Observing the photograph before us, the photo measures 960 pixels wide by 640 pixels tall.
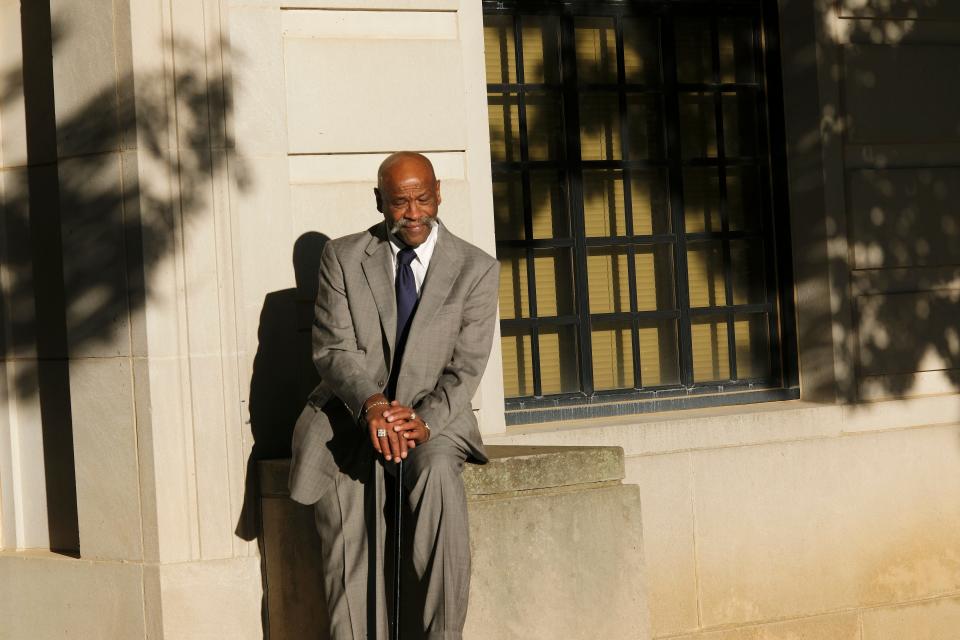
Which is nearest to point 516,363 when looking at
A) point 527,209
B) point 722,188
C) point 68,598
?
point 527,209

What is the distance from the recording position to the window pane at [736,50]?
27.8 ft

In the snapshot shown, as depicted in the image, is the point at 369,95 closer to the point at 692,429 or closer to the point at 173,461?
the point at 173,461

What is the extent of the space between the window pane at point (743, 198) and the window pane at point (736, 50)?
1.73ft

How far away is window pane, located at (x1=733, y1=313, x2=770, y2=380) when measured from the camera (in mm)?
8508

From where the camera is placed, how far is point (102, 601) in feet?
22.7

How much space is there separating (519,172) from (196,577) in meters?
2.74

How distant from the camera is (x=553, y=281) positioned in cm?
807

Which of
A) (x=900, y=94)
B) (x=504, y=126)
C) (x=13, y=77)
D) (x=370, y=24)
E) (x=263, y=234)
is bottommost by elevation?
(x=263, y=234)

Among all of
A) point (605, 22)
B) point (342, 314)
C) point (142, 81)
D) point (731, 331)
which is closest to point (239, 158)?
point (142, 81)

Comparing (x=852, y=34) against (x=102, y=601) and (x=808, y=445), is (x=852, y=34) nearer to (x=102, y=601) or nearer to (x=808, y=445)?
(x=808, y=445)

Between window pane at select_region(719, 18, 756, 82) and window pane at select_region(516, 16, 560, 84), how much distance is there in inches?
40.9

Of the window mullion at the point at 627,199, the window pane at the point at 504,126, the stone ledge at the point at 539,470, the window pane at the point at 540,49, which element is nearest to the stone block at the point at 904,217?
the window mullion at the point at 627,199

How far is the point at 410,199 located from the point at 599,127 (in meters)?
2.41

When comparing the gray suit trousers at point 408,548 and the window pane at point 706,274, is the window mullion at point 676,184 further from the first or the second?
the gray suit trousers at point 408,548
